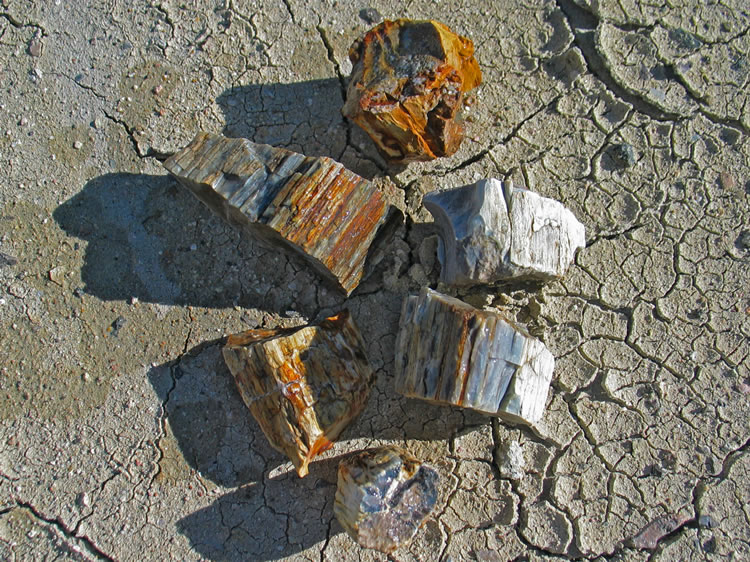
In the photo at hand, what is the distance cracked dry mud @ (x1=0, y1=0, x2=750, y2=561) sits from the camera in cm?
323

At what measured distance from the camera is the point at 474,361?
2.85 metres

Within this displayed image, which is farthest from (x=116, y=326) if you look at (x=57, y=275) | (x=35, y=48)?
(x=35, y=48)

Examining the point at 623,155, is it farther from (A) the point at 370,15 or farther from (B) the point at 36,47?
(B) the point at 36,47

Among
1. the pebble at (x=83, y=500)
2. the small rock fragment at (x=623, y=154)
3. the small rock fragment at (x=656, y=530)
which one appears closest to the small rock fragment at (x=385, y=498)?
the small rock fragment at (x=656, y=530)

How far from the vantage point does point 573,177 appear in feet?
11.6

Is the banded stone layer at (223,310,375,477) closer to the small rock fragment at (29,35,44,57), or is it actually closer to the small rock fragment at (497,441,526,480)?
the small rock fragment at (497,441,526,480)

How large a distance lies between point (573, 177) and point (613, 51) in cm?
79

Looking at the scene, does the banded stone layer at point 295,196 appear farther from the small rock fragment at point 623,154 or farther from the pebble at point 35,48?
the small rock fragment at point 623,154

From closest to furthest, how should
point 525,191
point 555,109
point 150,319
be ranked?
point 525,191
point 150,319
point 555,109

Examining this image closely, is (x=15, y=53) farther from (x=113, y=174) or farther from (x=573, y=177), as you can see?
(x=573, y=177)

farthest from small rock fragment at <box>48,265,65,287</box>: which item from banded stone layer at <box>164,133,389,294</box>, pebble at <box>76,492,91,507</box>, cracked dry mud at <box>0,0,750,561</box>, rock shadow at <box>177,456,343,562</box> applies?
rock shadow at <box>177,456,343,562</box>

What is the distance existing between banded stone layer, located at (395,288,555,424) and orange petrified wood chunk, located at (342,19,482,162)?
2.72 ft

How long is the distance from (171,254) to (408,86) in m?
1.55

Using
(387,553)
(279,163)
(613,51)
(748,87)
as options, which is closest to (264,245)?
(279,163)
